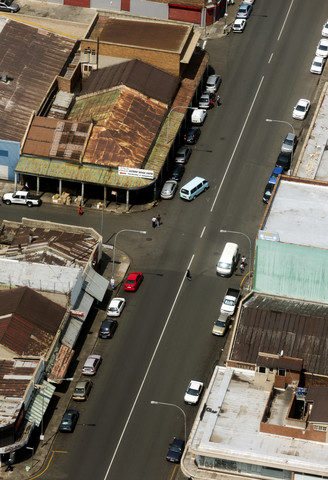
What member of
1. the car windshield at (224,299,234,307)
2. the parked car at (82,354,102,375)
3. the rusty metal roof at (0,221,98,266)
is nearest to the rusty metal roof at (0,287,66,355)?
the parked car at (82,354,102,375)

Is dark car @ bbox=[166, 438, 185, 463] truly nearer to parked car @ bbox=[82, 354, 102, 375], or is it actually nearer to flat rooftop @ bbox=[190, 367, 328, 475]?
flat rooftop @ bbox=[190, 367, 328, 475]

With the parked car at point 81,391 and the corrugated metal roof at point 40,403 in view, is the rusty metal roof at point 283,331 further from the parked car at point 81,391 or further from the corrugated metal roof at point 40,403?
the corrugated metal roof at point 40,403

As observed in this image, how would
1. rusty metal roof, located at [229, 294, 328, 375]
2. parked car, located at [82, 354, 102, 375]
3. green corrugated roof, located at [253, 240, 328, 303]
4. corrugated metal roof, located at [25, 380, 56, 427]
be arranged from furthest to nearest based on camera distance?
parked car, located at [82, 354, 102, 375] → green corrugated roof, located at [253, 240, 328, 303] → corrugated metal roof, located at [25, 380, 56, 427] → rusty metal roof, located at [229, 294, 328, 375]

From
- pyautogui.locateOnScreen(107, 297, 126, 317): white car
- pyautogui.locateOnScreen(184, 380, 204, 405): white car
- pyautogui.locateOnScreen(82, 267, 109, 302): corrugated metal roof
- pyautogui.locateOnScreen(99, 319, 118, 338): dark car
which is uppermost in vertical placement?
pyautogui.locateOnScreen(82, 267, 109, 302): corrugated metal roof

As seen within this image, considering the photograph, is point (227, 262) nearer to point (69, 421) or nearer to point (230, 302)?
point (230, 302)

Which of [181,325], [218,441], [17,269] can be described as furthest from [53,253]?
[218,441]
